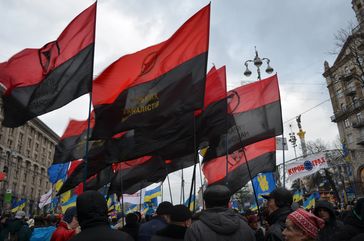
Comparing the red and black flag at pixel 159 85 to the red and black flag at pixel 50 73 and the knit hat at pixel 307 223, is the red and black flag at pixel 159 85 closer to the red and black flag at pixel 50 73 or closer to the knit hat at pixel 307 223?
the red and black flag at pixel 50 73

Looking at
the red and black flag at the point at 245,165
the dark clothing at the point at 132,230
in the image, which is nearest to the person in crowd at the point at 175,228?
the dark clothing at the point at 132,230

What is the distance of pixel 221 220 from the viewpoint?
3.10 metres

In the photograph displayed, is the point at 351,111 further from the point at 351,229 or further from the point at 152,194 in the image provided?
the point at 351,229

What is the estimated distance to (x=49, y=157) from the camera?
7594 cm

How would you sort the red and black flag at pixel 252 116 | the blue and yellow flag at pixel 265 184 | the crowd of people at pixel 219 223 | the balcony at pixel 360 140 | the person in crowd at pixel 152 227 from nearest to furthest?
the crowd of people at pixel 219 223 < the person in crowd at pixel 152 227 < the red and black flag at pixel 252 116 < the blue and yellow flag at pixel 265 184 < the balcony at pixel 360 140

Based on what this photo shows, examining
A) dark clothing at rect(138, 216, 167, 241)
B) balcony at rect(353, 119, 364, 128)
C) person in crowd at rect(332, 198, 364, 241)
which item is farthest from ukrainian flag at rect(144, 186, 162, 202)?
balcony at rect(353, 119, 364, 128)

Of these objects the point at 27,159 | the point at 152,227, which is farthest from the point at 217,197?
the point at 27,159

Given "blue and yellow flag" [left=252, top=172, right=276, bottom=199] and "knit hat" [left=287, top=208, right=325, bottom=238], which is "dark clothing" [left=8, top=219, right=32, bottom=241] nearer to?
"knit hat" [left=287, top=208, right=325, bottom=238]

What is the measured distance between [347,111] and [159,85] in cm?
4955

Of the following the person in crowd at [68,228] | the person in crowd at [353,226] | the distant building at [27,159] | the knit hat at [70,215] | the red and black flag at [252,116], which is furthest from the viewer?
the distant building at [27,159]

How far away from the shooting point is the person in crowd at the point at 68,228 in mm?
4504

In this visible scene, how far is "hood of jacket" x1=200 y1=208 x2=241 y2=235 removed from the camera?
3.03 meters

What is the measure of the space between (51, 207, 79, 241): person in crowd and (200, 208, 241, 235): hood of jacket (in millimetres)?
2200

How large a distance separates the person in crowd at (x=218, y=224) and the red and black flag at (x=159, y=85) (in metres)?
2.65
